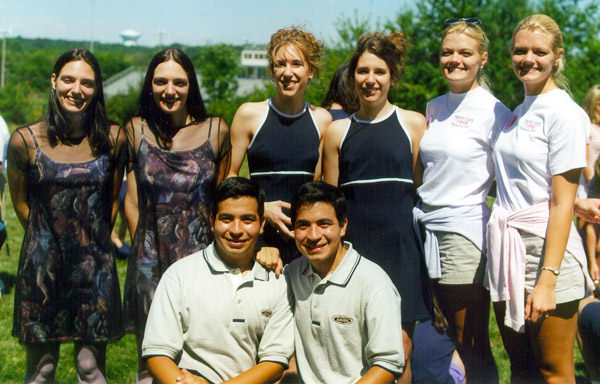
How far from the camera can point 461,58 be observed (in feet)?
10.9

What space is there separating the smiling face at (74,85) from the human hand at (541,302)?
269 cm

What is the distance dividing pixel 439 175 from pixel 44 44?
4245mm

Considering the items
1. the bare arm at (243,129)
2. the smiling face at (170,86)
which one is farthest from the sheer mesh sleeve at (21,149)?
the bare arm at (243,129)

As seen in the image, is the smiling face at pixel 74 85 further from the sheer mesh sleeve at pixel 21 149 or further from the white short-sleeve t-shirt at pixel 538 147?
the white short-sleeve t-shirt at pixel 538 147

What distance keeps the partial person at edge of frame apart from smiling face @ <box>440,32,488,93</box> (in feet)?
2.65

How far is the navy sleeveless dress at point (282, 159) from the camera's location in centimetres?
345

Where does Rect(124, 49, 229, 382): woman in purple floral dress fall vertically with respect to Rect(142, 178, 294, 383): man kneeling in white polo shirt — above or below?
above

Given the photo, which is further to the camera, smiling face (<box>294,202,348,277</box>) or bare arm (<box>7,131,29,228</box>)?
bare arm (<box>7,131,29,228</box>)

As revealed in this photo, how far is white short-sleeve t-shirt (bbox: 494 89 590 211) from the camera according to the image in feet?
9.46

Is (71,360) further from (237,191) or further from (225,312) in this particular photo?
(237,191)

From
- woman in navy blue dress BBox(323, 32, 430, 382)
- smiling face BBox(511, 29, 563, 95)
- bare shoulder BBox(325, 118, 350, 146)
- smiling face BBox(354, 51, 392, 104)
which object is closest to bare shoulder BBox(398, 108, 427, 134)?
woman in navy blue dress BBox(323, 32, 430, 382)

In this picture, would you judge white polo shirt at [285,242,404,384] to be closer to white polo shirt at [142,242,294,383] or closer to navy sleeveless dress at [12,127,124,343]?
white polo shirt at [142,242,294,383]

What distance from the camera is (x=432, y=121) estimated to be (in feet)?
11.2

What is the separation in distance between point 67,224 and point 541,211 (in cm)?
259
